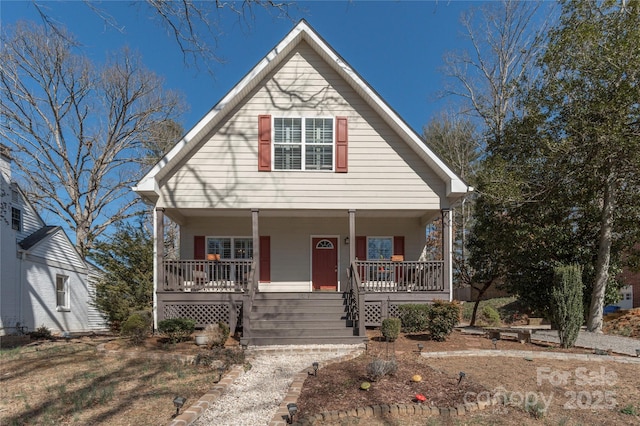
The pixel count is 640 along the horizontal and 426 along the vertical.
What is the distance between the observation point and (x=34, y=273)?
14.2m

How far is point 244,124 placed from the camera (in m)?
11.0

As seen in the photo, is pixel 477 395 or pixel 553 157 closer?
pixel 477 395

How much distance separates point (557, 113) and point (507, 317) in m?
11.4

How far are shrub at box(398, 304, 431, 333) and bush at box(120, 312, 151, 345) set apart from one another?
253 inches

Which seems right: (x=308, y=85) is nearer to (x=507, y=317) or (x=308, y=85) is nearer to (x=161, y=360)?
(x=161, y=360)

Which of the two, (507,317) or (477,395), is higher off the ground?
(477,395)

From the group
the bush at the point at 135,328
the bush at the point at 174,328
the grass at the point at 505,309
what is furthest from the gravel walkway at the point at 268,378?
the grass at the point at 505,309

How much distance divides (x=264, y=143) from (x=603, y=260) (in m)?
10.7

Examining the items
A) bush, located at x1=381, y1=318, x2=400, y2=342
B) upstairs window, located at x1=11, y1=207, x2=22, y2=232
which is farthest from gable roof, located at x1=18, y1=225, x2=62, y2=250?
bush, located at x1=381, y1=318, x2=400, y2=342

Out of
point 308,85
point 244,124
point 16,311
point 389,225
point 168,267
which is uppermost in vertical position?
point 308,85

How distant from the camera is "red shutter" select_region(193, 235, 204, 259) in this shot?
41.7 feet

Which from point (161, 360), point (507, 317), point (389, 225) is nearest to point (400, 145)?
point (389, 225)

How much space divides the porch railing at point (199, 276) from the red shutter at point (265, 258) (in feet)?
3.69

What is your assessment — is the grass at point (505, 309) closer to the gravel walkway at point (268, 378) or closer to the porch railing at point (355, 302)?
the gravel walkway at point (268, 378)
